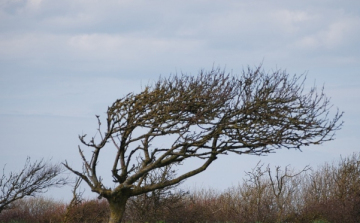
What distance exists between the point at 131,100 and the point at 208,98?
7.67 feet

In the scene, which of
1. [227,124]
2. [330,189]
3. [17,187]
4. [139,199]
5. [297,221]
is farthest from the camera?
[330,189]

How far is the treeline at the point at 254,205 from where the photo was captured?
19453 mm

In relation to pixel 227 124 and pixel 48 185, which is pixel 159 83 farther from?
pixel 48 185

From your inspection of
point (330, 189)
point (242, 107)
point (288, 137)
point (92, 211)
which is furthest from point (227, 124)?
point (330, 189)

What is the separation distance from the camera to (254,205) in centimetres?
2280

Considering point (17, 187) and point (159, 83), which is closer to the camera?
point (159, 83)

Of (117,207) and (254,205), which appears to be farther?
(254,205)

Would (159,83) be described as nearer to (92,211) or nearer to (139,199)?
(139,199)

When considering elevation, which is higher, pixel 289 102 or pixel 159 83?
pixel 159 83

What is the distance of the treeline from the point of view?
19.5 m

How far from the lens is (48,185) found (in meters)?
24.0

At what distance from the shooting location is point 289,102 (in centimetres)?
1514

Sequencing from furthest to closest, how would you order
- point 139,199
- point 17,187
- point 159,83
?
point 17,187 < point 139,199 < point 159,83

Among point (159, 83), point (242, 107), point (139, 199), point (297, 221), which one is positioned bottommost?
point (297, 221)
